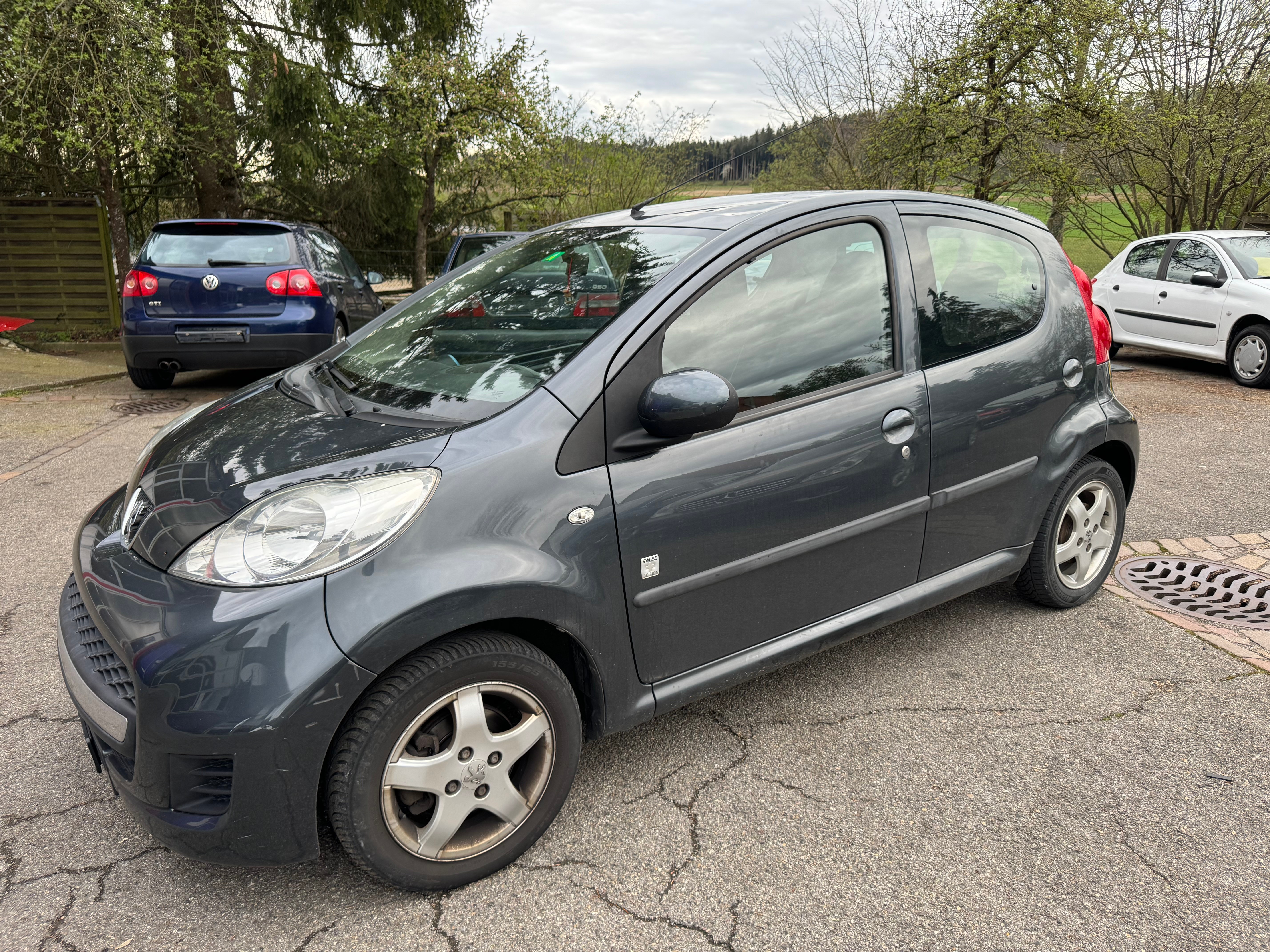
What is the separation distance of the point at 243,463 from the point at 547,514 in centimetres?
82

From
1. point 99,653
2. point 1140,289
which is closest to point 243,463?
point 99,653

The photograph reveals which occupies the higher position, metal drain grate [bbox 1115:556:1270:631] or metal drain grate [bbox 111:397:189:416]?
metal drain grate [bbox 111:397:189:416]

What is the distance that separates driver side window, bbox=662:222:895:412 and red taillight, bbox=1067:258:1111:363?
3.75 feet

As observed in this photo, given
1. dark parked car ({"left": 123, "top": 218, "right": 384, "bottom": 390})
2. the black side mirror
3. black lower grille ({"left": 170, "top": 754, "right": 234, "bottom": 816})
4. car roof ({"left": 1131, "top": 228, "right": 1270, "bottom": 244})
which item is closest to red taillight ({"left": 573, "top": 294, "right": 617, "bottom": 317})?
the black side mirror

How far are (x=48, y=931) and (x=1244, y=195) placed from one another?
16928mm

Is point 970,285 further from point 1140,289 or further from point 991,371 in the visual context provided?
point 1140,289

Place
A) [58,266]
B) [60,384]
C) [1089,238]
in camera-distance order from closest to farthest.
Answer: [60,384]
[58,266]
[1089,238]

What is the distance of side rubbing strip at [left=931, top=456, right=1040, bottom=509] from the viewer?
3.06 metres

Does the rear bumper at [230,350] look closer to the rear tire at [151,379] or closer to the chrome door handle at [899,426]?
the rear tire at [151,379]

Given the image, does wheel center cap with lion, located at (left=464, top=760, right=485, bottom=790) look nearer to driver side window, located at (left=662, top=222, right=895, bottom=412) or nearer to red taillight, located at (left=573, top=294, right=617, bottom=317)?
driver side window, located at (left=662, top=222, right=895, bottom=412)

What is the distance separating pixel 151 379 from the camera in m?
8.99

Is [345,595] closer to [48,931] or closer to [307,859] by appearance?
[307,859]

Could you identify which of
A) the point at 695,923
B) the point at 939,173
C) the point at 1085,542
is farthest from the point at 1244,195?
the point at 695,923

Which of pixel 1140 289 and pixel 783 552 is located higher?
pixel 1140 289
